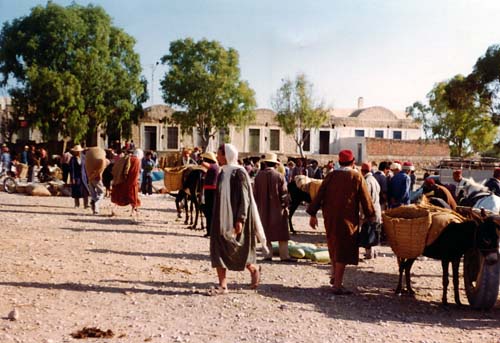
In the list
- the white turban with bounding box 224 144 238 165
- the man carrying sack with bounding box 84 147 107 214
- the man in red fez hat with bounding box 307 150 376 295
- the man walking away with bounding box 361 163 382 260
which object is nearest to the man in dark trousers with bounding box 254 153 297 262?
the man walking away with bounding box 361 163 382 260

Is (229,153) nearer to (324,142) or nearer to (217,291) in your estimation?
(217,291)

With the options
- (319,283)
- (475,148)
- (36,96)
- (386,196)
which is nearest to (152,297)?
(319,283)

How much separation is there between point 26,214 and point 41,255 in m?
5.66

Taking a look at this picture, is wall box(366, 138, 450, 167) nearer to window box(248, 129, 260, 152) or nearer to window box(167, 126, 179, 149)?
window box(248, 129, 260, 152)

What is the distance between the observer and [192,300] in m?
6.51

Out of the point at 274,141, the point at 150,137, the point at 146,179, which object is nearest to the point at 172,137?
the point at 150,137

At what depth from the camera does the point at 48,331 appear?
17.3 feet

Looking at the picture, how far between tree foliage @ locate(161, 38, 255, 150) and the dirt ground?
89.0 feet

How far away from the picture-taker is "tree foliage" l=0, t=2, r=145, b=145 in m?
33.3

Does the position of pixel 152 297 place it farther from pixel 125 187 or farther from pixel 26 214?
pixel 26 214

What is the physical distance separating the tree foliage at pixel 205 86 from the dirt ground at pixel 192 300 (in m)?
27.1

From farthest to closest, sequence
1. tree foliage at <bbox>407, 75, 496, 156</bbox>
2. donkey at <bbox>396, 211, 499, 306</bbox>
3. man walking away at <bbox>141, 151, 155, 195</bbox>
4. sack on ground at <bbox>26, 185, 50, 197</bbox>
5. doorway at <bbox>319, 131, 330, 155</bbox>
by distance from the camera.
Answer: doorway at <bbox>319, 131, 330, 155</bbox> < tree foliage at <bbox>407, 75, 496, 156</bbox> < man walking away at <bbox>141, 151, 155, 195</bbox> < sack on ground at <bbox>26, 185, 50, 197</bbox> < donkey at <bbox>396, 211, 499, 306</bbox>

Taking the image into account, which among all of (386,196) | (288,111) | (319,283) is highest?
(288,111)

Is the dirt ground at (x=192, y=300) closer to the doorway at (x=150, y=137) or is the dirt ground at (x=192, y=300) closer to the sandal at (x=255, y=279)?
the sandal at (x=255, y=279)
